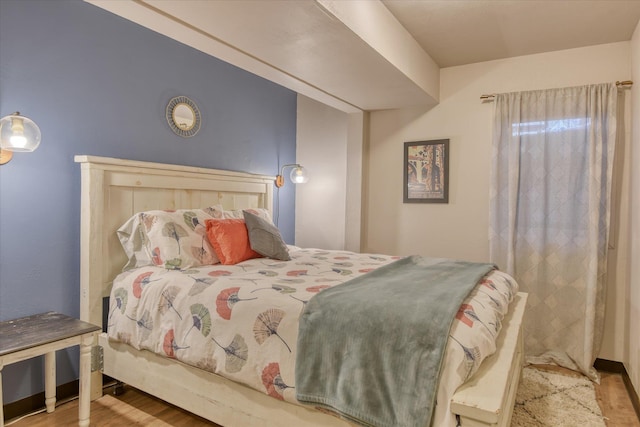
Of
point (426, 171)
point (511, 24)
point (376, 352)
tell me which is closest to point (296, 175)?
point (426, 171)

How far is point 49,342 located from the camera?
70.4 inches

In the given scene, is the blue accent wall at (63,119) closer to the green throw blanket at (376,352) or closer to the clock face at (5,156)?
the clock face at (5,156)

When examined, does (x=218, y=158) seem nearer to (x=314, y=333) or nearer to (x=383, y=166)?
(x=383, y=166)

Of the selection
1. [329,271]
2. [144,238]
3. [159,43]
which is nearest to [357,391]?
[329,271]

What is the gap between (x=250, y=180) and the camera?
11.6ft

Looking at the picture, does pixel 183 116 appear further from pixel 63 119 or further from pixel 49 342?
pixel 49 342

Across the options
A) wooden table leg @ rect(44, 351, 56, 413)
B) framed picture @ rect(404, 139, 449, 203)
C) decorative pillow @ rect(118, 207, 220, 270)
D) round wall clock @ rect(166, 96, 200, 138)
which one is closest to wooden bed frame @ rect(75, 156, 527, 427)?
decorative pillow @ rect(118, 207, 220, 270)

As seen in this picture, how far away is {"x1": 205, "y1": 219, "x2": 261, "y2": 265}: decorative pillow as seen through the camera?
101 inches

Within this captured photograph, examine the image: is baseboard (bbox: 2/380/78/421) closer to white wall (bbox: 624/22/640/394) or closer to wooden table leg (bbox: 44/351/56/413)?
wooden table leg (bbox: 44/351/56/413)

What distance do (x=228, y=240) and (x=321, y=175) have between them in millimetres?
1878

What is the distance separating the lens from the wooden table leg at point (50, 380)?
7.00 ft

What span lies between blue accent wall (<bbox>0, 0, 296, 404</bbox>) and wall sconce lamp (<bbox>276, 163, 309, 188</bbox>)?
1.15m

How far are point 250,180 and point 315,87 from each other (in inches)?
39.9

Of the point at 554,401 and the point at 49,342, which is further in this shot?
the point at 554,401
